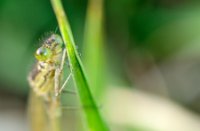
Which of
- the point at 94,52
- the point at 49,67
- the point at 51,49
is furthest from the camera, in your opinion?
the point at 94,52

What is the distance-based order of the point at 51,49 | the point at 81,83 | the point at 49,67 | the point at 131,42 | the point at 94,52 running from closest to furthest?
the point at 81,83, the point at 51,49, the point at 49,67, the point at 94,52, the point at 131,42

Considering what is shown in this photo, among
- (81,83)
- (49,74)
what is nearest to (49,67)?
(49,74)

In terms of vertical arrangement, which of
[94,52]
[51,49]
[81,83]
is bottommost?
[81,83]

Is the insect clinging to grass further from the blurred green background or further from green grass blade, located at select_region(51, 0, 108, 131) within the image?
the blurred green background

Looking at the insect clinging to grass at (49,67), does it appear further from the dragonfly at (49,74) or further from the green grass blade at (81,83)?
the green grass blade at (81,83)

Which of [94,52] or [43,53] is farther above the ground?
[94,52]

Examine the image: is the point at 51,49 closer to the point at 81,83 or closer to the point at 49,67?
the point at 49,67

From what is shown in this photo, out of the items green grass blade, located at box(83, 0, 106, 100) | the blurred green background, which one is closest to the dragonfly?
green grass blade, located at box(83, 0, 106, 100)

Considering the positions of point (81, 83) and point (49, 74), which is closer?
point (81, 83)
